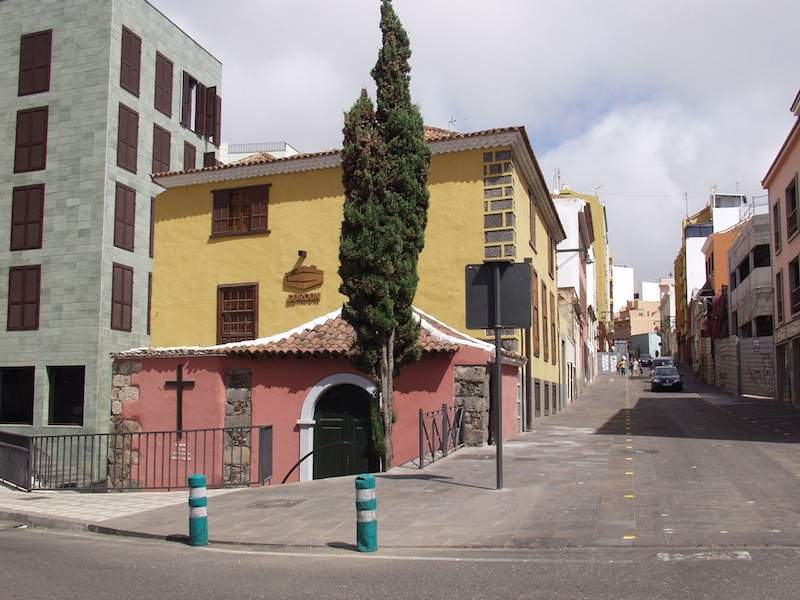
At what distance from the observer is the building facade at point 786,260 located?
28875 millimetres

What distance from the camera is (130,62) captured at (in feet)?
106

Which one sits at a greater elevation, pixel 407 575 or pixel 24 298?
pixel 24 298

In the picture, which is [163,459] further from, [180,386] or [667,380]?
[667,380]

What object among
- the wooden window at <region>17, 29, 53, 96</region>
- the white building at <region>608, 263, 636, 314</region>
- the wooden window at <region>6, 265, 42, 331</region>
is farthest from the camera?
the white building at <region>608, 263, 636, 314</region>

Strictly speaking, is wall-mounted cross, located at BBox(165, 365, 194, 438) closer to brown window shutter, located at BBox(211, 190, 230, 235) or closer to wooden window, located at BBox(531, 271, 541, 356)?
brown window shutter, located at BBox(211, 190, 230, 235)

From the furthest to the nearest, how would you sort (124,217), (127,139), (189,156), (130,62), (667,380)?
1. (667,380)
2. (189,156)
3. (130,62)
4. (127,139)
5. (124,217)

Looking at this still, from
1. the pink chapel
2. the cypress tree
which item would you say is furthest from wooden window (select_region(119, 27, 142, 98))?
the cypress tree

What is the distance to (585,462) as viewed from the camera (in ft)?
44.7

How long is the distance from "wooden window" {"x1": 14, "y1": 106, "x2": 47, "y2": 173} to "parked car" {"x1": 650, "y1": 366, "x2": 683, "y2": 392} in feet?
106

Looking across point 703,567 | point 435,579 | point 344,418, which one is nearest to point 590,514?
point 703,567

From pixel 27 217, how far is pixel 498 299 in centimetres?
2551

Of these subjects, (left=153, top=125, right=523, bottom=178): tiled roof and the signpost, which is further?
(left=153, top=125, right=523, bottom=178): tiled roof

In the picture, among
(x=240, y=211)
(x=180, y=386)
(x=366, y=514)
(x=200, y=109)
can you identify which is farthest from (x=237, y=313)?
(x=200, y=109)

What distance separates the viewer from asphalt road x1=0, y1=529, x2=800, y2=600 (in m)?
6.03
